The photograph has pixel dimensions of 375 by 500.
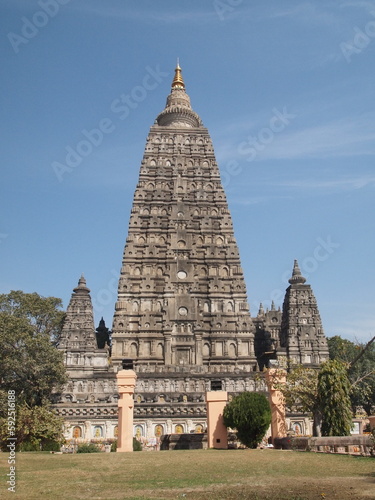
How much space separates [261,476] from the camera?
16.0 metres

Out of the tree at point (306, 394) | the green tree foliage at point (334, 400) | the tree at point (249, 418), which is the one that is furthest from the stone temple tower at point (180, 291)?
the tree at point (249, 418)

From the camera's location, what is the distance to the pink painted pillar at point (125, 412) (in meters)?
29.6

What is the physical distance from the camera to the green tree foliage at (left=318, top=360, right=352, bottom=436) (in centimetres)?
2898

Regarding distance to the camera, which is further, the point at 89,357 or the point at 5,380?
the point at 89,357

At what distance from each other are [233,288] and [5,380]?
3255 centimetres

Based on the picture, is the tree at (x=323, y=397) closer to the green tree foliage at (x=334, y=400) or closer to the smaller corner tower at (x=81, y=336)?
the green tree foliage at (x=334, y=400)

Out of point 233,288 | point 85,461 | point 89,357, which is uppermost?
point 233,288

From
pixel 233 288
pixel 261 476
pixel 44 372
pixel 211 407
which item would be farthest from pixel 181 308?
pixel 261 476

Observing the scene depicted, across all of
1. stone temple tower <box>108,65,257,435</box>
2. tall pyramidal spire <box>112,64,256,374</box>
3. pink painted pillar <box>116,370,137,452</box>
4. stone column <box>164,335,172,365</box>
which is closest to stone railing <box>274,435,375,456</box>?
pink painted pillar <box>116,370,137,452</box>

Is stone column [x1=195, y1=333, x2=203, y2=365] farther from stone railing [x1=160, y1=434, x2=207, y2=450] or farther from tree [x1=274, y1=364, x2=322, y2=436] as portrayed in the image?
stone railing [x1=160, y1=434, x2=207, y2=450]

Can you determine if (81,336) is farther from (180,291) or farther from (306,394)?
(306,394)

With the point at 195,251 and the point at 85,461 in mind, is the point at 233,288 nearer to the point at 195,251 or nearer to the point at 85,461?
the point at 195,251

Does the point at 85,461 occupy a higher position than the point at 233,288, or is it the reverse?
the point at 233,288

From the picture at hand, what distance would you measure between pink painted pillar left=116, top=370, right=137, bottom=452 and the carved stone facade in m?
25.0
